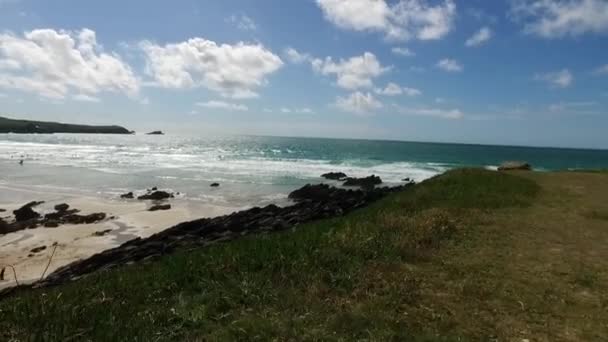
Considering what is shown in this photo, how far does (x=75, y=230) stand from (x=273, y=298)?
51.5ft

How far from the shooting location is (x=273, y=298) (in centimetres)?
519

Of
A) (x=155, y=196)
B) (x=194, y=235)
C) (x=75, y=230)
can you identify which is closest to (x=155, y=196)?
(x=155, y=196)

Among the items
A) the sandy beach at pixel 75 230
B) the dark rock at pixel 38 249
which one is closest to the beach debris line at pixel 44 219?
the sandy beach at pixel 75 230

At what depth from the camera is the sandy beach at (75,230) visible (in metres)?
13.1

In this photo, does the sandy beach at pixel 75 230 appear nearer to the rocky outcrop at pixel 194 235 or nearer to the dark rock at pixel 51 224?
the dark rock at pixel 51 224

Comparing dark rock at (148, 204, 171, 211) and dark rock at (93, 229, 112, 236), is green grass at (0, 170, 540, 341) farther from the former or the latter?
dark rock at (148, 204, 171, 211)

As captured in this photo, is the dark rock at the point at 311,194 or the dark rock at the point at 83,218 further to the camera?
the dark rock at the point at 311,194

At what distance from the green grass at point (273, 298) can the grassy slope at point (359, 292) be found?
0.02m

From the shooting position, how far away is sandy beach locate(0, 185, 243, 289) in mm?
13133

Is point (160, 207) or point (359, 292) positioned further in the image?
point (160, 207)

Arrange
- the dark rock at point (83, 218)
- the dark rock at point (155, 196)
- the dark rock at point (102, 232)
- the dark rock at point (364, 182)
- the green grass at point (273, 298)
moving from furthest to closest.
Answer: the dark rock at point (364, 182) → the dark rock at point (155, 196) → the dark rock at point (83, 218) → the dark rock at point (102, 232) → the green grass at point (273, 298)

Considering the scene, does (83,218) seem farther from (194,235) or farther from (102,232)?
(194,235)

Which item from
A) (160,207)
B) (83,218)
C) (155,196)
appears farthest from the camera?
(155,196)

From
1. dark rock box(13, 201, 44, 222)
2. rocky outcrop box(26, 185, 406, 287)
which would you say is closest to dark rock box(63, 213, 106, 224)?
dark rock box(13, 201, 44, 222)
